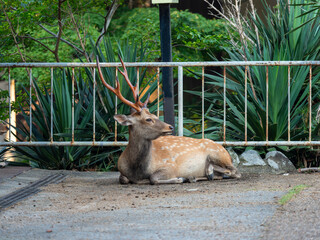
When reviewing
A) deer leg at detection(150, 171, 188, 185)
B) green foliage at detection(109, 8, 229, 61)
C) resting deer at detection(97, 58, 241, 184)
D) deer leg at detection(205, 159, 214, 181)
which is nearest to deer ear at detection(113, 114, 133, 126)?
resting deer at detection(97, 58, 241, 184)

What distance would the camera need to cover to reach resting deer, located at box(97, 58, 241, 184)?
714cm

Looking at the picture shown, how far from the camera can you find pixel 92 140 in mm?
Answer: 8852

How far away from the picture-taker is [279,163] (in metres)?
8.27

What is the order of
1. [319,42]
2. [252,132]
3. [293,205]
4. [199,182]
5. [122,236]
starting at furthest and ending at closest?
[319,42]
[252,132]
[199,182]
[293,205]
[122,236]

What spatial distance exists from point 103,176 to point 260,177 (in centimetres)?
205

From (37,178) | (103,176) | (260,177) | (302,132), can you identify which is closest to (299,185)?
(260,177)

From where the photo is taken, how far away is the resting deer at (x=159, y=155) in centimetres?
714

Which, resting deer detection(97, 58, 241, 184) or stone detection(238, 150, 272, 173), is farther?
stone detection(238, 150, 272, 173)

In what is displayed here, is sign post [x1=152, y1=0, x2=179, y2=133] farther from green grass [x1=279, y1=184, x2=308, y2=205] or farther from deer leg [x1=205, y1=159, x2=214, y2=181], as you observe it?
green grass [x1=279, y1=184, x2=308, y2=205]

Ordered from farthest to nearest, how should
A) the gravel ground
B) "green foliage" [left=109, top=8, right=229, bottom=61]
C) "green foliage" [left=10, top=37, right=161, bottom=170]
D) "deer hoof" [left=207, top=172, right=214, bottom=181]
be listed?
"green foliage" [left=109, top=8, right=229, bottom=61], "green foliage" [left=10, top=37, right=161, bottom=170], "deer hoof" [left=207, top=172, right=214, bottom=181], the gravel ground

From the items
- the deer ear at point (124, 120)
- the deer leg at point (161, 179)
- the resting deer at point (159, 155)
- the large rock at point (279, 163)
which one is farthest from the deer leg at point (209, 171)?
the deer ear at point (124, 120)

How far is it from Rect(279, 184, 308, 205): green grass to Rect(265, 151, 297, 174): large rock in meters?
1.62

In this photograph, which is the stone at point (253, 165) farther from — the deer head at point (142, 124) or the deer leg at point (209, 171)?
the deer head at point (142, 124)

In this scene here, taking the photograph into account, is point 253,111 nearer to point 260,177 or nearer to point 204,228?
point 260,177
